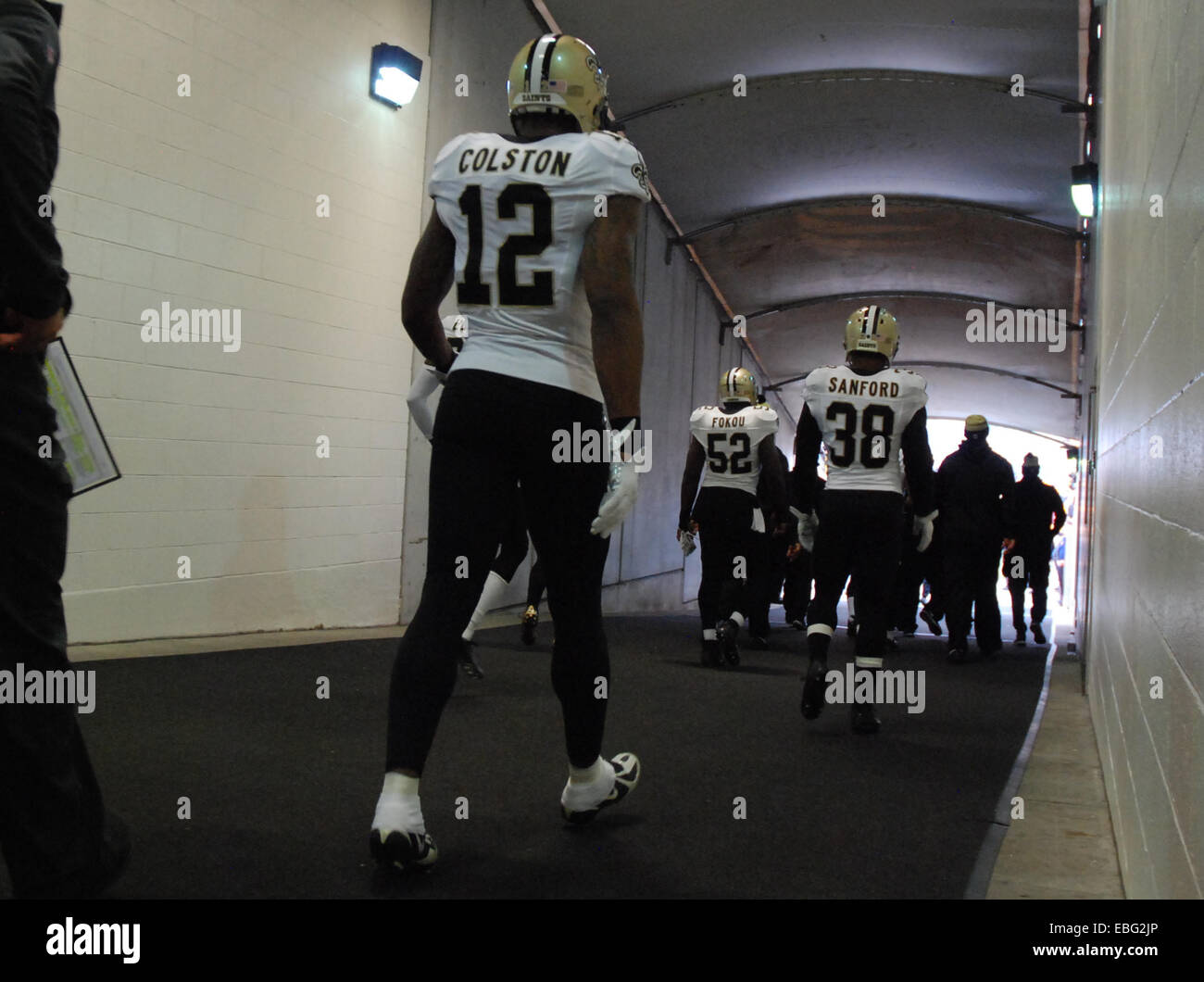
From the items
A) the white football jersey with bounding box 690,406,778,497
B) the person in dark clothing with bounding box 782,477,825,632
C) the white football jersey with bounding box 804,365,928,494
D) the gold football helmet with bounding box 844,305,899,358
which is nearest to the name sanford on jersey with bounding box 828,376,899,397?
the white football jersey with bounding box 804,365,928,494

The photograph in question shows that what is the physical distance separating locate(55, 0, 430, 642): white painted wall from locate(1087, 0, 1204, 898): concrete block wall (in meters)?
4.75

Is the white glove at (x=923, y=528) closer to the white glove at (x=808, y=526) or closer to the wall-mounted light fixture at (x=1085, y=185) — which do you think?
the white glove at (x=808, y=526)

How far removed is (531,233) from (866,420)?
8.61ft

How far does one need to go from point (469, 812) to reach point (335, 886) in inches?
28.2

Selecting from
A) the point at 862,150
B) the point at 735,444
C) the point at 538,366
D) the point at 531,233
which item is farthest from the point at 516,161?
the point at 862,150

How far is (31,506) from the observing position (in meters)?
1.89

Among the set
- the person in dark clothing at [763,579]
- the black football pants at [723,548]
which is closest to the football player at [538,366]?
the black football pants at [723,548]

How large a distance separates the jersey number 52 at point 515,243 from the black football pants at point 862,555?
2.63 m

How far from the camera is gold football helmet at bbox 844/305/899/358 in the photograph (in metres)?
5.02

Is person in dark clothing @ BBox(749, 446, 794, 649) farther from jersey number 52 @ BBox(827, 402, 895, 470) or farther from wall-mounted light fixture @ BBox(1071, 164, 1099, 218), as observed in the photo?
wall-mounted light fixture @ BBox(1071, 164, 1099, 218)

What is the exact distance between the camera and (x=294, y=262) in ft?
24.5

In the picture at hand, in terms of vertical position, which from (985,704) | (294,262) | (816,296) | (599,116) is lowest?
(985,704)
